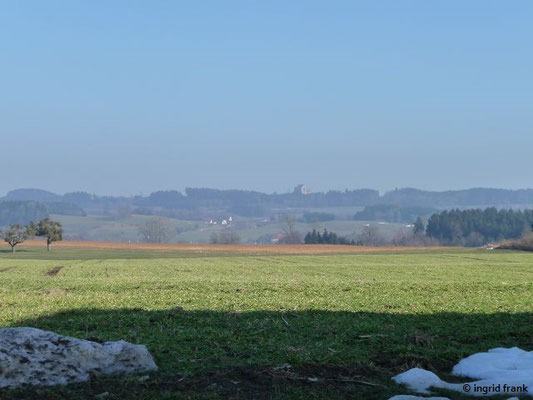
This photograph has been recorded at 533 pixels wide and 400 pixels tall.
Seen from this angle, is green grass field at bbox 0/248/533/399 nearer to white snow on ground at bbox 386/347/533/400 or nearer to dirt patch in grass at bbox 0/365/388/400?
dirt patch in grass at bbox 0/365/388/400

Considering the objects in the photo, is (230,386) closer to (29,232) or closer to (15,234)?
(29,232)

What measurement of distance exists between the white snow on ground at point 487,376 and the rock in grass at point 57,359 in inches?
166

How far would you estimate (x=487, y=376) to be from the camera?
1124 cm

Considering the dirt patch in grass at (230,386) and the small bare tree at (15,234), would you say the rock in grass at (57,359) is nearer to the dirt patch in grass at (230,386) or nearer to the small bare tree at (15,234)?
the dirt patch in grass at (230,386)

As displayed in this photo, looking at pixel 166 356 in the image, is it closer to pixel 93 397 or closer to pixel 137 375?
pixel 137 375

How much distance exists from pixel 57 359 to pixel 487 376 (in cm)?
689

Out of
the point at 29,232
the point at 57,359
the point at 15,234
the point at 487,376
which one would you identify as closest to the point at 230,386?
the point at 57,359

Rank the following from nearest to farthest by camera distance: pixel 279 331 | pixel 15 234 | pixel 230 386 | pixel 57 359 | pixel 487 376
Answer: pixel 230 386 < pixel 57 359 < pixel 487 376 < pixel 279 331 < pixel 15 234

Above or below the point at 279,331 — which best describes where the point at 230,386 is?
above

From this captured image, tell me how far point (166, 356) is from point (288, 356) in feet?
7.20

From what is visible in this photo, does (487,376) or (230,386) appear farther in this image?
(487,376)

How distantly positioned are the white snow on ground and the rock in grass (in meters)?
4.22

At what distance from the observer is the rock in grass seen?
395 inches

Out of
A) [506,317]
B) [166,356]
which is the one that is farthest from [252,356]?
[506,317]
